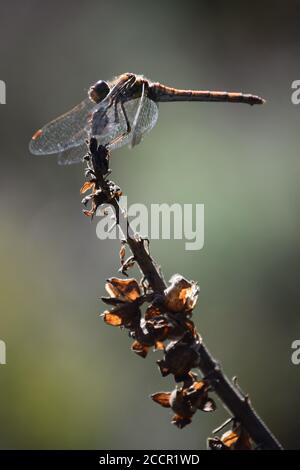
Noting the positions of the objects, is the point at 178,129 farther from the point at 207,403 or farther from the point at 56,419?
the point at 207,403

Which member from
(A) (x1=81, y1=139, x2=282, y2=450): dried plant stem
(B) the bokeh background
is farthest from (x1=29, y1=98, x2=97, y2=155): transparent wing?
(A) (x1=81, y1=139, x2=282, y2=450): dried plant stem

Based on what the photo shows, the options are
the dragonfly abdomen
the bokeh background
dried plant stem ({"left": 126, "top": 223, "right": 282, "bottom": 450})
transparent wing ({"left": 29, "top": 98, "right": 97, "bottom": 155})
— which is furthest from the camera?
the bokeh background

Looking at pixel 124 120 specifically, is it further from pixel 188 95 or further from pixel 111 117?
pixel 188 95

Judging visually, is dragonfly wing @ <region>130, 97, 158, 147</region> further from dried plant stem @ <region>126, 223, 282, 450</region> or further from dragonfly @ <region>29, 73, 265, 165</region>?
dried plant stem @ <region>126, 223, 282, 450</region>

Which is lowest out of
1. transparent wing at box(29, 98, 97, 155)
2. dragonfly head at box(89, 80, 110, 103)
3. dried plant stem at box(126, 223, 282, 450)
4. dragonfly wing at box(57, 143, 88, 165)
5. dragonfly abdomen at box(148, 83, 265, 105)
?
dried plant stem at box(126, 223, 282, 450)

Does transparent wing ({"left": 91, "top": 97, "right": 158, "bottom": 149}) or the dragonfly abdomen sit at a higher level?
the dragonfly abdomen
